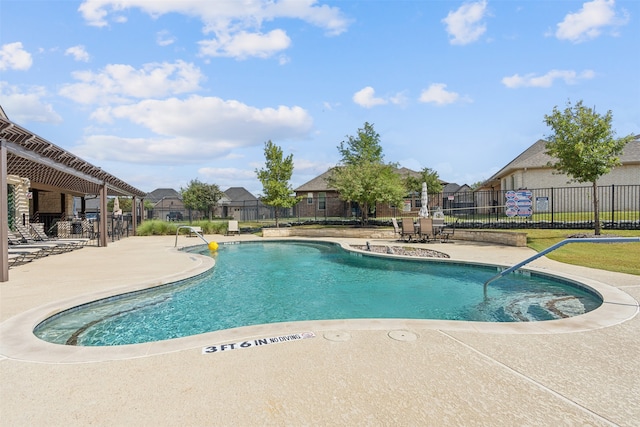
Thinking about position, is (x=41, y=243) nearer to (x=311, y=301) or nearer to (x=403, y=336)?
(x=311, y=301)

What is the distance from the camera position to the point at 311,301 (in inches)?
280

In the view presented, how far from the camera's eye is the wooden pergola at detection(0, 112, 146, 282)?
7.43m

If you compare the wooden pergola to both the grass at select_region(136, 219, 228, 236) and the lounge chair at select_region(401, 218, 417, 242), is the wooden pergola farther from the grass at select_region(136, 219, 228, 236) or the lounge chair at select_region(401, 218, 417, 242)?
the lounge chair at select_region(401, 218, 417, 242)

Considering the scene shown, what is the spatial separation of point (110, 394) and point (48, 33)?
450 inches

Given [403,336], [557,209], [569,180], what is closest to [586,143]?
[569,180]

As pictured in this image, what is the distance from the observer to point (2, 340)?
397 centimetres

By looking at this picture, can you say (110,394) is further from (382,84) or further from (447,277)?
(382,84)

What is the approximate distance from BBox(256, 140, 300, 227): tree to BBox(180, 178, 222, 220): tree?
2077 cm

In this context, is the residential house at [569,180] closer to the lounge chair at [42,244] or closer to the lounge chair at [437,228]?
the lounge chair at [437,228]

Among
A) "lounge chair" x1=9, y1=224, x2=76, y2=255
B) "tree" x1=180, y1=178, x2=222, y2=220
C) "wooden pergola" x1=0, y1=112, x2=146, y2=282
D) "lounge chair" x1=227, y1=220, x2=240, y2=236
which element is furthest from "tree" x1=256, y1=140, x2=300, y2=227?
"tree" x1=180, y1=178, x2=222, y2=220

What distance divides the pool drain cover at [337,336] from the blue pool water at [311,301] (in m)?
1.86

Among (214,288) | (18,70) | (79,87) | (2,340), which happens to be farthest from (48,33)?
(2,340)

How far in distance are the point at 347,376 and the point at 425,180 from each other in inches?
1424

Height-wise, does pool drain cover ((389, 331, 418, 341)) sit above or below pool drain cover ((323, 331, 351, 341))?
below
